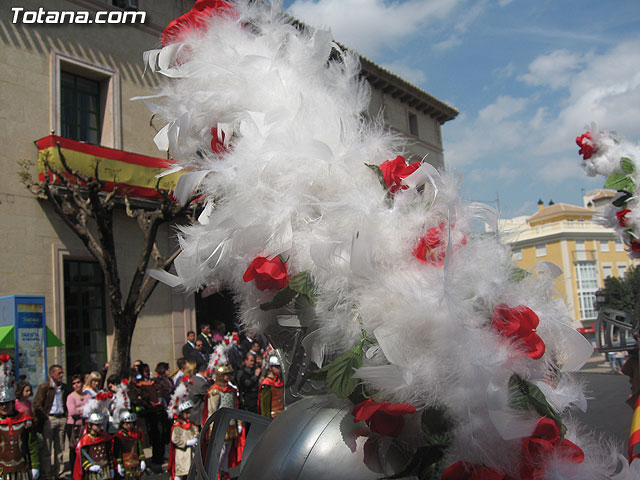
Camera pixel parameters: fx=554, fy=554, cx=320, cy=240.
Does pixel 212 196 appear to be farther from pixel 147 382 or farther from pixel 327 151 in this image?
pixel 147 382

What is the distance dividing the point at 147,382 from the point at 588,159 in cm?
857

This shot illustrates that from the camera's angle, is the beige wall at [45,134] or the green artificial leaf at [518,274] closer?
the green artificial leaf at [518,274]

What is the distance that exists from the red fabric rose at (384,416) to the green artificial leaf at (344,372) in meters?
0.06

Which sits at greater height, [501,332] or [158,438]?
[501,332]

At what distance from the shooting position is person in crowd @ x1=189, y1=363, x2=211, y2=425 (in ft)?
27.2

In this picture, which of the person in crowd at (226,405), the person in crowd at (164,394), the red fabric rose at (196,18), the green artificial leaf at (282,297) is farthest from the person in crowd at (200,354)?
the green artificial leaf at (282,297)

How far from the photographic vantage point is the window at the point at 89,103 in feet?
43.5

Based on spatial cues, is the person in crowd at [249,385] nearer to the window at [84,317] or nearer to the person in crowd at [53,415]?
the person in crowd at [53,415]

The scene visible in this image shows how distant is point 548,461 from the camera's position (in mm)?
1254

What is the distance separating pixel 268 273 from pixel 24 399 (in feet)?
25.0

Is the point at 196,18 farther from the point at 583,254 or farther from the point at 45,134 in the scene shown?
the point at 583,254

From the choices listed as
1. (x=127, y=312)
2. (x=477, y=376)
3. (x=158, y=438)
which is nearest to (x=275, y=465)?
(x=477, y=376)

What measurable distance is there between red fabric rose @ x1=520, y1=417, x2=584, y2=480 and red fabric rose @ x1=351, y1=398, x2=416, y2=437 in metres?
0.27

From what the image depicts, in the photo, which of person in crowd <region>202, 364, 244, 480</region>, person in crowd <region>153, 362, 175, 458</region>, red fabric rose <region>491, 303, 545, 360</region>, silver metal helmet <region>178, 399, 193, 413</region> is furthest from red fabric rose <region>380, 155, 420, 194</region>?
person in crowd <region>153, 362, 175, 458</region>
